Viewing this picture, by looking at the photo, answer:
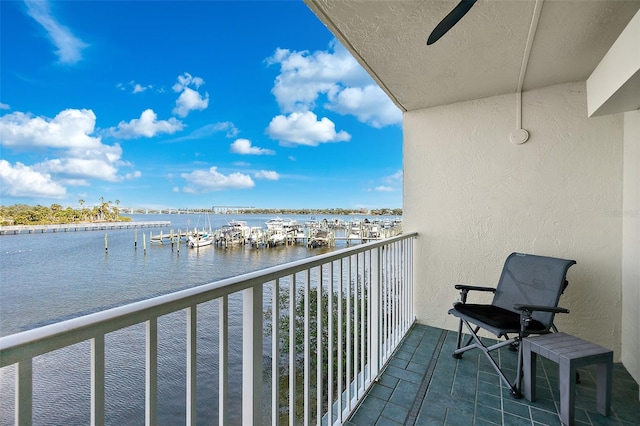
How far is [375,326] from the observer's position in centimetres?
235

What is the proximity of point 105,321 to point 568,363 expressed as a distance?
246cm

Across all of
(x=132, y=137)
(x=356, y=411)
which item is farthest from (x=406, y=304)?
(x=132, y=137)

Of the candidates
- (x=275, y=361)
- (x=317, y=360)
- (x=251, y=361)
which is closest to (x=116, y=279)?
(x=317, y=360)

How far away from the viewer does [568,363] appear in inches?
69.7

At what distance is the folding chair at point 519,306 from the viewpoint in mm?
2189

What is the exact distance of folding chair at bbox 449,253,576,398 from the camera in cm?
219

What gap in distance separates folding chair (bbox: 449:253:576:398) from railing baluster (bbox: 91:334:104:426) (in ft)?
8.16

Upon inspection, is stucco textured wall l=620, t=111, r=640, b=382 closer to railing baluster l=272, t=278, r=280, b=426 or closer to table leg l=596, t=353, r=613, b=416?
table leg l=596, t=353, r=613, b=416

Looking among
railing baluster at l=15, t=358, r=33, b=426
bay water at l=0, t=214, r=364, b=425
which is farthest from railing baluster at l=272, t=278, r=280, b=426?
railing baluster at l=15, t=358, r=33, b=426

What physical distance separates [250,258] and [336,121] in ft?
43.9

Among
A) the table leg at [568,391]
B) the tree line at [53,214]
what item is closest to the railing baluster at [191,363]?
the table leg at [568,391]

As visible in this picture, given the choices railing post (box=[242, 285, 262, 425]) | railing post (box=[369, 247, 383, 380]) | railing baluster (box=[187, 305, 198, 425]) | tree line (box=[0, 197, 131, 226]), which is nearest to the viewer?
railing baluster (box=[187, 305, 198, 425])

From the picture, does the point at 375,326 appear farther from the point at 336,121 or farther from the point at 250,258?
the point at 336,121

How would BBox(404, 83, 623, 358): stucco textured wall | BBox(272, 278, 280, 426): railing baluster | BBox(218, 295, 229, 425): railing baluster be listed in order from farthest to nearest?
BBox(404, 83, 623, 358): stucco textured wall < BBox(272, 278, 280, 426): railing baluster < BBox(218, 295, 229, 425): railing baluster
